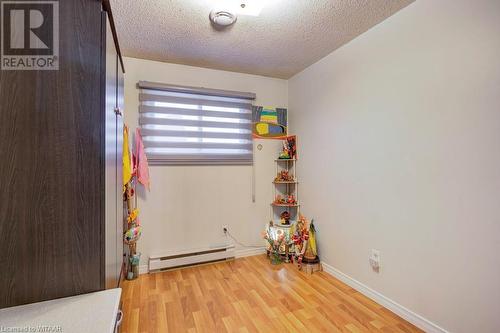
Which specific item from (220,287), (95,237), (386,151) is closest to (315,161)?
(386,151)

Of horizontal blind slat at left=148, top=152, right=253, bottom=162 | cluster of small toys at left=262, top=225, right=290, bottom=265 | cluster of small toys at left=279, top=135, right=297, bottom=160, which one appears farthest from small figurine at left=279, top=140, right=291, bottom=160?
cluster of small toys at left=262, top=225, right=290, bottom=265

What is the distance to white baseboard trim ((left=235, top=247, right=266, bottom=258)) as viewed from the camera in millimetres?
2990

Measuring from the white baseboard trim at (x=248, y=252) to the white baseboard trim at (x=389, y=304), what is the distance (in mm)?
929

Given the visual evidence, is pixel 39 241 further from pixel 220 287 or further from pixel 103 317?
pixel 220 287

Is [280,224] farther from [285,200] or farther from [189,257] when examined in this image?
[189,257]

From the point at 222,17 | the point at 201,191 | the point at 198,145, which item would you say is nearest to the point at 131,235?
the point at 201,191

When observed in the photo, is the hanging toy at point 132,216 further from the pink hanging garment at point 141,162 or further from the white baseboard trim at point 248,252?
the white baseboard trim at point 248,252

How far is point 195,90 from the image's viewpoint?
275cm

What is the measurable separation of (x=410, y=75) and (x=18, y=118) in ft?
7.67

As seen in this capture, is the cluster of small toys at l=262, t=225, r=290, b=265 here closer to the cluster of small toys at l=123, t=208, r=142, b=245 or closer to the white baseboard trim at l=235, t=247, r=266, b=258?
the white baseboard trim at l=235, t=247, r=266, b=258

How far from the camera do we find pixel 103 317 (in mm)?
844

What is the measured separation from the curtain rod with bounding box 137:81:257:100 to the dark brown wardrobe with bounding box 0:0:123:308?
164 centimetres
